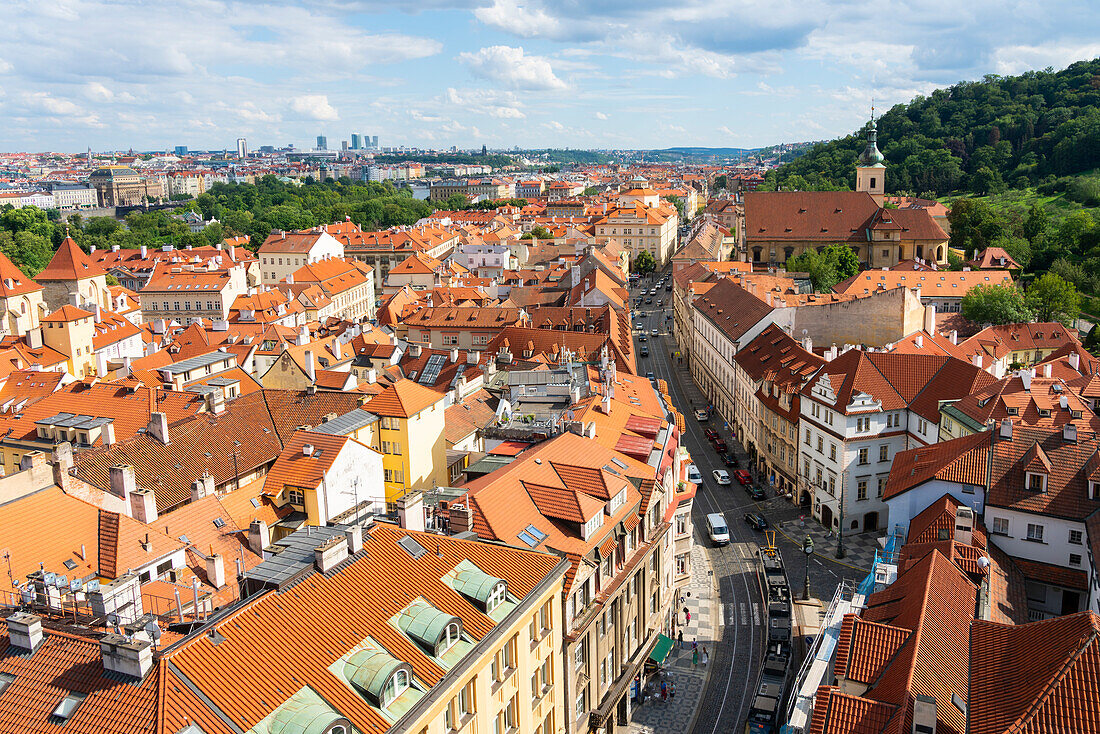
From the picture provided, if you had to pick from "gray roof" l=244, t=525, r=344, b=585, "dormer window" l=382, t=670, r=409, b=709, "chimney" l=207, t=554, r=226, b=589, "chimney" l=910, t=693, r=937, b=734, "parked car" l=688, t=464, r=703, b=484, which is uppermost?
"gray roof" l=244, t=525, r=344, b=585

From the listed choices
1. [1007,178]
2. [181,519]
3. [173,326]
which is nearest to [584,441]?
[181,519]

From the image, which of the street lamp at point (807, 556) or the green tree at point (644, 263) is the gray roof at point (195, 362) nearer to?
the street lamp at point (807, 556)

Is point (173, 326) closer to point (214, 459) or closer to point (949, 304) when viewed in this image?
point (214, 459)

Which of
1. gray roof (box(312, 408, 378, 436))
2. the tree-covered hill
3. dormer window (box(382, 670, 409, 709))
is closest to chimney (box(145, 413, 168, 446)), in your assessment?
gray roof (box(312, 408, 378, 436))

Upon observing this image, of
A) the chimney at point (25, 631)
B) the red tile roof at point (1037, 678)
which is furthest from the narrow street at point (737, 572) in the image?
the chimney at point (25, 631)

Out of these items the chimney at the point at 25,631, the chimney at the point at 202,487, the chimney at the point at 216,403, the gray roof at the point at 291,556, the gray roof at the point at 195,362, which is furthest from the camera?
the gray roof at the point at 195,362

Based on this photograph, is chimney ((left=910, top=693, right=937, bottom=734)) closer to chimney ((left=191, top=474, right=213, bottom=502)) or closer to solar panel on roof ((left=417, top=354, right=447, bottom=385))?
chimney ((left=191, top=474, right=213, bottom=502))
